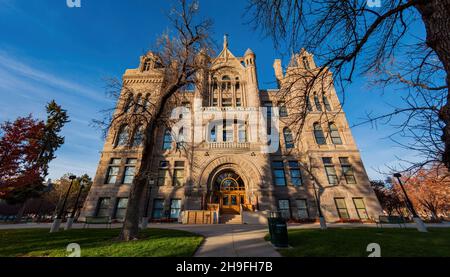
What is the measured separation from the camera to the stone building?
18.0m

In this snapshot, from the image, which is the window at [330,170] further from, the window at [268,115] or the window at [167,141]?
the window at [167,141]

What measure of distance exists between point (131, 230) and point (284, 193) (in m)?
15.9

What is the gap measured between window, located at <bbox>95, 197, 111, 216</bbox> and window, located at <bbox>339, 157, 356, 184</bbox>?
26.2 meters

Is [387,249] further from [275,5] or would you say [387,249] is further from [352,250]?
[275,5]

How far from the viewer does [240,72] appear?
89.1 ft

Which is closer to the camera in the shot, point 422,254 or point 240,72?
point 422,254

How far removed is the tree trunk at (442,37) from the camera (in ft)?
8.57

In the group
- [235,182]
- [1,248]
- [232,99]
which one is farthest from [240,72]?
[1,248]

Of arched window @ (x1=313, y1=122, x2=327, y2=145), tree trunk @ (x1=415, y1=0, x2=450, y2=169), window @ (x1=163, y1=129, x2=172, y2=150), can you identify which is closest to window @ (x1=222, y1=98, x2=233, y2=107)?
window @ (x1=163, y1=129, x2=172, y2=150)

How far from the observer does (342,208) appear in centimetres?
1833

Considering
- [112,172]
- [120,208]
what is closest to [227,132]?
[112,172]

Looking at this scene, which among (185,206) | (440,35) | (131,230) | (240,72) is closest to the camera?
(440,35)

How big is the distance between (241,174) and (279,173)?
4.86 meters

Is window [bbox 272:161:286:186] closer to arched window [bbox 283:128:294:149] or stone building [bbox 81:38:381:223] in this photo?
stone building [bbox 81:38:381:223]
